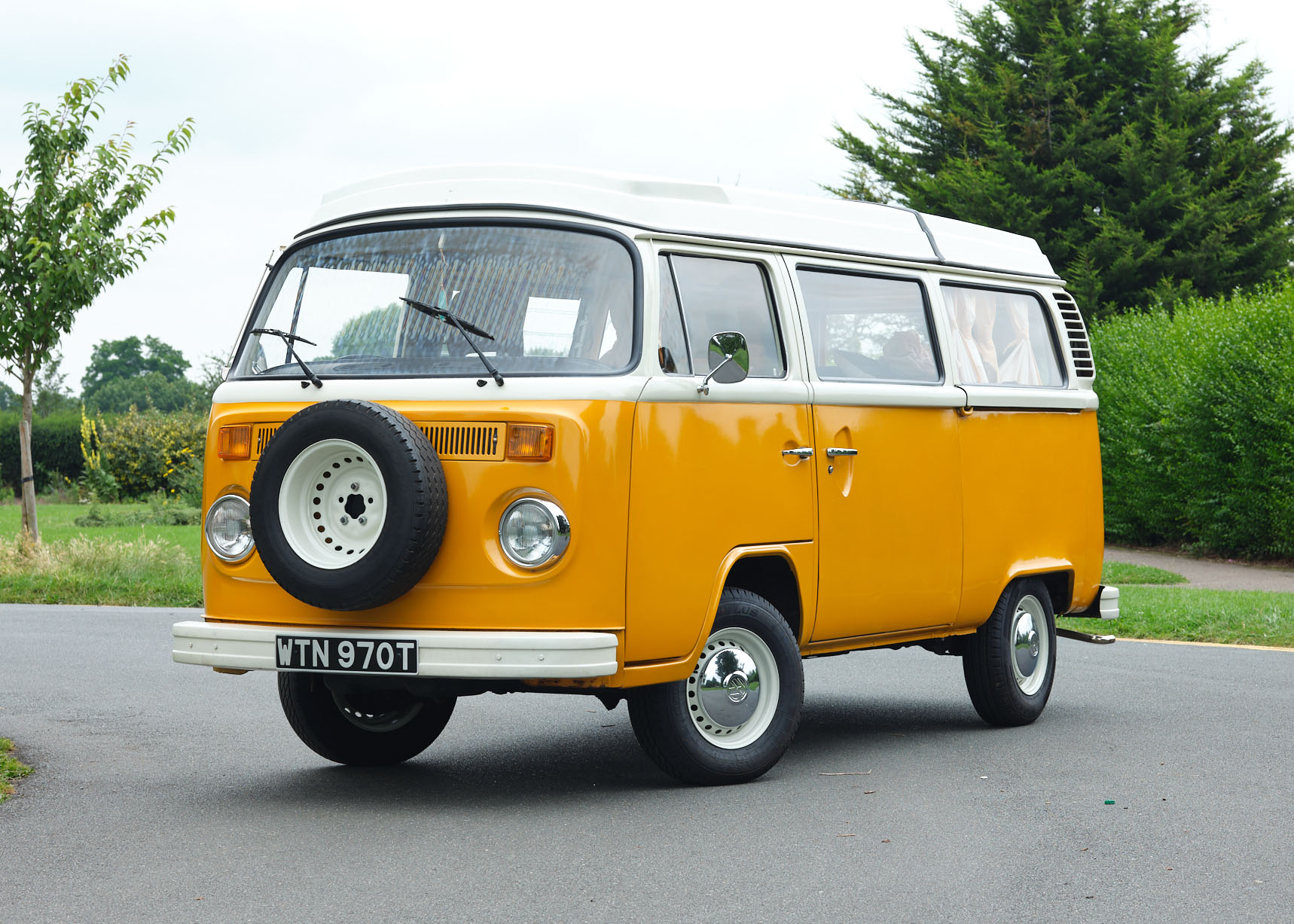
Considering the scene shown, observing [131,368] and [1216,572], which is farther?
[131,368]

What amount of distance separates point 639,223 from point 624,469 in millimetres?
1115

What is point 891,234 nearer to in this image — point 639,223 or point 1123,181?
point 639,223

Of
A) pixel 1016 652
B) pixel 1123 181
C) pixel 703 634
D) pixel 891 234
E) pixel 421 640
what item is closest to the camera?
pixel 421 640

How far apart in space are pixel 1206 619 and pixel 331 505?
9.73 meters

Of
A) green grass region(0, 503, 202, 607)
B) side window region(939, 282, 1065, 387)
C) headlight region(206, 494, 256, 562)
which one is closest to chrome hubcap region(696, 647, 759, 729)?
headlight region(206, 494, 256, 562)

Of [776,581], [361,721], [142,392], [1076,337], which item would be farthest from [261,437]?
[142,392]

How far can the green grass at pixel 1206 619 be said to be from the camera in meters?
12.7

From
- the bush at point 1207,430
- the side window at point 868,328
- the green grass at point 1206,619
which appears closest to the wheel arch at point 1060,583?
the side window at point 868,328

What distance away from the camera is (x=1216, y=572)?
19.5m

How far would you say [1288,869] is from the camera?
532 cm

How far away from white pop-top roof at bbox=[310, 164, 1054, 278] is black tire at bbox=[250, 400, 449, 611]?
1.15 m

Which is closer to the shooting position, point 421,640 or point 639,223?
point 421,640

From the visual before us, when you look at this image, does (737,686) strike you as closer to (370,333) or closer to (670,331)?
(670,331)

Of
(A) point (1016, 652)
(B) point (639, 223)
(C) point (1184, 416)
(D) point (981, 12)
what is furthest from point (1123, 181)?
(B) point (639, 223)
